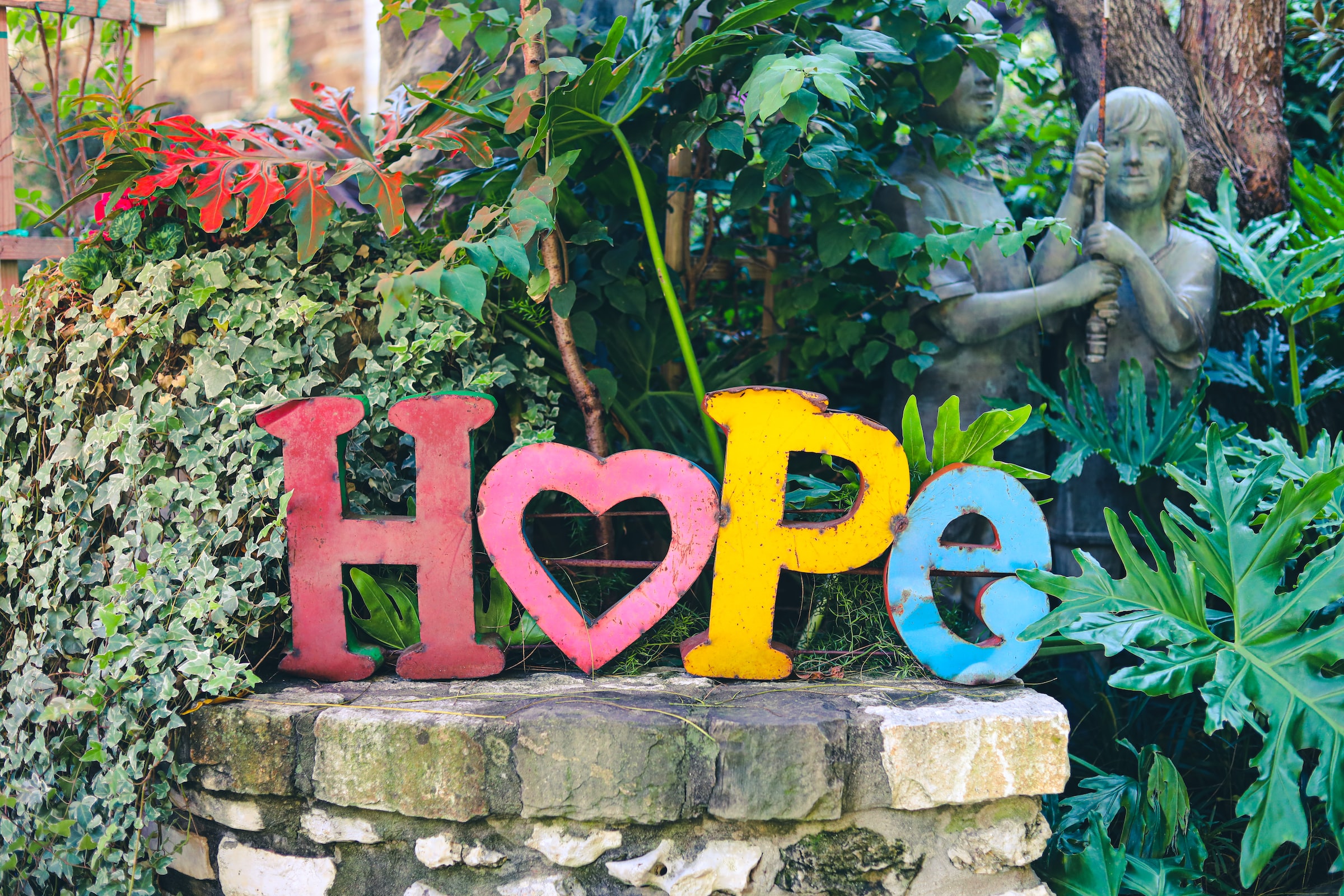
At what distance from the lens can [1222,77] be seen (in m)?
3.35

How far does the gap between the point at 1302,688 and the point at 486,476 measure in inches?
65.5

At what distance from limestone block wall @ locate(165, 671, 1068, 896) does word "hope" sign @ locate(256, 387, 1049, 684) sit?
0.57 ft

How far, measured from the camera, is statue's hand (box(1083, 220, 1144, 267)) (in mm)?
2537

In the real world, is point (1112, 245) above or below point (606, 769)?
above

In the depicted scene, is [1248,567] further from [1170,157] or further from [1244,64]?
[1244,64]

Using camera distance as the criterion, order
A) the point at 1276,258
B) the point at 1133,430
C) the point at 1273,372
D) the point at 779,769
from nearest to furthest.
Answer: the point at 779,769 → the point at 1133,430 → the point at 1276,258 → the point at 1273,372

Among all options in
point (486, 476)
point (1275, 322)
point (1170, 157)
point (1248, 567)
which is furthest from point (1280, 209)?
point (486, 476)

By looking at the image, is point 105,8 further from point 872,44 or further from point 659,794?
point 659,794

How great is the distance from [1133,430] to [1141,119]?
88cm

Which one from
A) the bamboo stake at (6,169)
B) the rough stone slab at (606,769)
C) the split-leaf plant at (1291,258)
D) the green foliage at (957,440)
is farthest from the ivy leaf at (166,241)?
the split-leaf plant at (1291,258)

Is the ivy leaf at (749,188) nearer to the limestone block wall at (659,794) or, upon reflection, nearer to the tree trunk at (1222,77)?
the limestone block wall at (659,794)

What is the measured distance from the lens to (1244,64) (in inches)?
131

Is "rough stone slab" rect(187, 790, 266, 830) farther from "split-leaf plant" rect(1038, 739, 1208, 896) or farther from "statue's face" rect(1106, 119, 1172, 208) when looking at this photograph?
"statue's face" rect(1106, 119, 1172, 208)

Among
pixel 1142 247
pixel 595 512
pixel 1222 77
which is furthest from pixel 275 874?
pixel 1222 77
